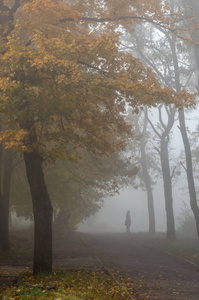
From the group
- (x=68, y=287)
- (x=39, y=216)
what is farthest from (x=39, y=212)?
(x=68, y=287)

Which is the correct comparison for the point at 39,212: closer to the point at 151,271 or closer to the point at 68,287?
the point at 68,287

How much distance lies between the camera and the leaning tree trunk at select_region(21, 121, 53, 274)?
1022 cm

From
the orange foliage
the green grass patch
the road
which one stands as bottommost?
the road

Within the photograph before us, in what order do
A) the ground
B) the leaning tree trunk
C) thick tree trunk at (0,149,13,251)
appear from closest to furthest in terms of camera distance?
the ground < the leaning tree trunk < thick tree trunk at (0,149,13,251)

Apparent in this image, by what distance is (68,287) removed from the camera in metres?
8.07

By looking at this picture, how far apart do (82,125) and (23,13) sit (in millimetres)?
3957

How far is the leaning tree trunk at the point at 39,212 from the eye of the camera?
10.2 meters

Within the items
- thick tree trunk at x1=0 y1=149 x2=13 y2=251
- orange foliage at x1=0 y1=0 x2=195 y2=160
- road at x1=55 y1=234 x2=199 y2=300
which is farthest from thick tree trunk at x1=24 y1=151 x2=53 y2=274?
thick tree trunk at x1=0 y1=149 x2=13 y2=251

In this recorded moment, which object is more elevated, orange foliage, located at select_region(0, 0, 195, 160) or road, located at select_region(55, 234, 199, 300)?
orange foliage, located at select_region(0, 0, 195, 160)

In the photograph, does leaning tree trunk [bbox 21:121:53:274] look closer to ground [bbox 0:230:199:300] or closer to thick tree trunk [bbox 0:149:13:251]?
ground [bbox 0:230:199:300]

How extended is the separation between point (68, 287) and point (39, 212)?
297cm

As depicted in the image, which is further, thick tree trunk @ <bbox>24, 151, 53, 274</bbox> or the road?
thick tree trunk @ <bbox>24, 151, 53, 274</bbox>

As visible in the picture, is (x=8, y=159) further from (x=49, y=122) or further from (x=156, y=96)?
(x=156, y=96)

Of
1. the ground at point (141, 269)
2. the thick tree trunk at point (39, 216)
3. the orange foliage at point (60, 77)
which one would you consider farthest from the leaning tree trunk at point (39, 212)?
→ the ground at point (141, 269)
